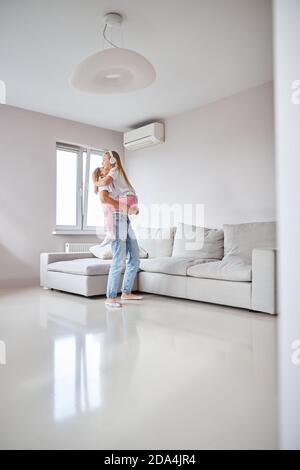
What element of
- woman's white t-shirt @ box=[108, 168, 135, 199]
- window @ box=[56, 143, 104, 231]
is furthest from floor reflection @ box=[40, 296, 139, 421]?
window @ box=[56, 143, 104, 231]

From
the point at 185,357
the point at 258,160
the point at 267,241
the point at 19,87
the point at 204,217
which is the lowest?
the point at 185,357

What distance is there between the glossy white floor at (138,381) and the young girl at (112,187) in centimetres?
94

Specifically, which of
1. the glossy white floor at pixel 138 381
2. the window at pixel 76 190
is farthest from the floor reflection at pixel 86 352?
the window at pixel 76 190

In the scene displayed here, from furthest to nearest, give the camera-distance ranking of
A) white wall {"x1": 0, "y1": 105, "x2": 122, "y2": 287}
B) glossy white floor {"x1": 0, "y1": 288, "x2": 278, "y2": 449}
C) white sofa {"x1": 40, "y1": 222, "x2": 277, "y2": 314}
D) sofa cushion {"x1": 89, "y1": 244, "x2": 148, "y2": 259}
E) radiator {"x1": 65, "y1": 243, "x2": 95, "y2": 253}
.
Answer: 1. radiator {"x1": 65, "y1": 243, "x2": 95, "y2": 253}
2. white wall {"x1": 0, "y1": 105, "x2": 122, "y2": 287}
3. sofa cushion {"x1": 89, "y1": 244, "x2": 148, "y2": 259}
4. white sofa {"x1": 40, "y1": 222, "x2": 277, "y2": 314}
5. glossy white floor {"x1": 0, "y1": 288, "x2": 278, "y2": 449}

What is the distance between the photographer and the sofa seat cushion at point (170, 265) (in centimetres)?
369

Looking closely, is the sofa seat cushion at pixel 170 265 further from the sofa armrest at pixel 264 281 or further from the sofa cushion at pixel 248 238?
the sofa armrest at pixel 264 281

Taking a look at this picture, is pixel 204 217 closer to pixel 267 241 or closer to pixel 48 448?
pixel 267 241

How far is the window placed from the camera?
5379 millimetres

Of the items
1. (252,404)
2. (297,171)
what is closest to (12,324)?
(252,404)

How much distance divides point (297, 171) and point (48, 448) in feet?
3.43

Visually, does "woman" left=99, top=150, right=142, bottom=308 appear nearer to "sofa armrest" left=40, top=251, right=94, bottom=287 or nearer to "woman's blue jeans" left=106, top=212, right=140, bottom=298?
"woman's blue jeans" left=106, top=212, right=140, bottom=298

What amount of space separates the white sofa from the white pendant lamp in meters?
1.73

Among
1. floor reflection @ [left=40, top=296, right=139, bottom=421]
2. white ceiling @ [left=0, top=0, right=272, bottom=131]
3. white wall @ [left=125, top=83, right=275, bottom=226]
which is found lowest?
floor reflection @ [left=40, top=296, right=139, bottom=421]

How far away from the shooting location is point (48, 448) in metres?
1.04
